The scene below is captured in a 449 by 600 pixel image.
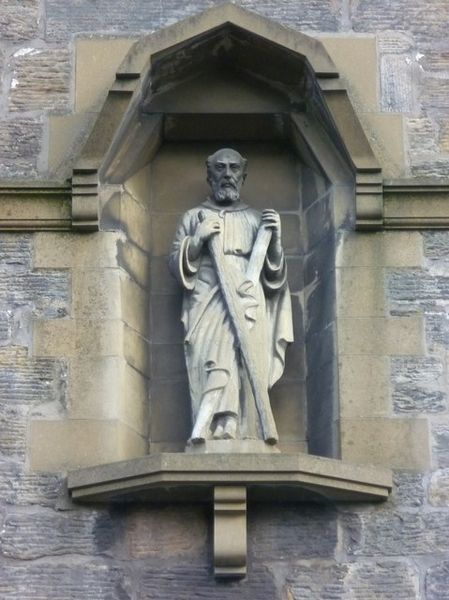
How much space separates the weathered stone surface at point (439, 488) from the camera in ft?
35.1

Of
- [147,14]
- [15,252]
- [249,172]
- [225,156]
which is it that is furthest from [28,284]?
[147,14]

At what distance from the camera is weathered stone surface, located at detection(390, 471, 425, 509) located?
10688 mm

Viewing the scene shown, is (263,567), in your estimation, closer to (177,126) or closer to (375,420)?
(375,420)

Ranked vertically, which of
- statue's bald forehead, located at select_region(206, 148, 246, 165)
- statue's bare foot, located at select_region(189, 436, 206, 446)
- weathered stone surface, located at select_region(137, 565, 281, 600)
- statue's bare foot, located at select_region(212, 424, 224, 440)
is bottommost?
weathered stone surface, located at select_region(137, 565, 281, 600)

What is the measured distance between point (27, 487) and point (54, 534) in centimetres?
25

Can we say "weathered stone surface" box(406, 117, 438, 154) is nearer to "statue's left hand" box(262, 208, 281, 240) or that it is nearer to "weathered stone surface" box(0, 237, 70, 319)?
"statue's left hand" box(262, 208, 281, 240)

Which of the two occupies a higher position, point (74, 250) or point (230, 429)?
point (74, 250)

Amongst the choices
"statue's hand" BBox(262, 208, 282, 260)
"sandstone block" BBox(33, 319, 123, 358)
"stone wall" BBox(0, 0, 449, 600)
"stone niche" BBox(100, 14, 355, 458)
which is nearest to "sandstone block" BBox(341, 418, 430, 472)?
"stone wall" BBox(0, 0, 449, 600)

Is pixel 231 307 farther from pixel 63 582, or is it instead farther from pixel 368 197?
pixel 63 582

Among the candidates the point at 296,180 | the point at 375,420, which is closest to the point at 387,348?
the point at 375,420

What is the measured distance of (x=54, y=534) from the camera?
417 inches

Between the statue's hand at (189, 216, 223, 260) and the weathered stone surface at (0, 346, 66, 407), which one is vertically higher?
the statue's hand at (189, 216, 223, 260)

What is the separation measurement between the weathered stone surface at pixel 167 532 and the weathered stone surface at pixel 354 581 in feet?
1.40

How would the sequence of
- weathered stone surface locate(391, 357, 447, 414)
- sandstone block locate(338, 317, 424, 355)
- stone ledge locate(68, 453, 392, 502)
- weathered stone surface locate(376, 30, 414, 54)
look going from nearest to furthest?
stone ledge locate(68, 453, 392, 502), weathered stone surface locate(391, 357, 447, 414), sandstone block locate(338, 317, 424, 355), weathered stone surface locate(376, 30, 414, 54)
